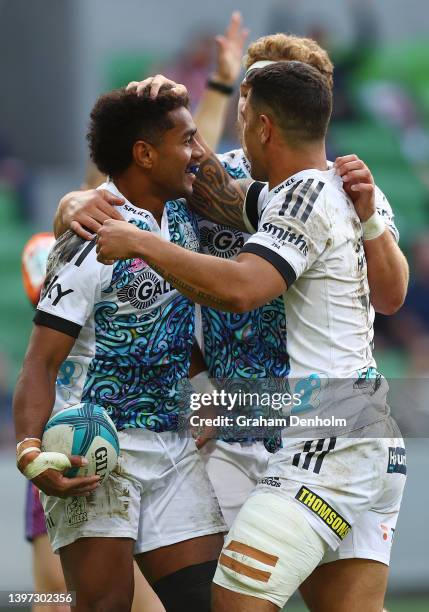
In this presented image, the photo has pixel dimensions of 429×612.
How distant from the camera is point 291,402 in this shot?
140 inches

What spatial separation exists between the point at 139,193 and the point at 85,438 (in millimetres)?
927

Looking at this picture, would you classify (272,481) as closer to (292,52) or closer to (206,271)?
(206,271)

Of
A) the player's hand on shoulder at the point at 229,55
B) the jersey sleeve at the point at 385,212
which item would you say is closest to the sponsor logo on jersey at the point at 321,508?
the jersey sleeve at the point at 385,212

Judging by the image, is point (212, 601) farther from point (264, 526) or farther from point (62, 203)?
point (62, 203)

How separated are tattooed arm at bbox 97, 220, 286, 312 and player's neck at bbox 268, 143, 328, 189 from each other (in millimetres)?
374

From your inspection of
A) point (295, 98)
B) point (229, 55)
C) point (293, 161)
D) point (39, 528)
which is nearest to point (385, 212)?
point (293, 161)

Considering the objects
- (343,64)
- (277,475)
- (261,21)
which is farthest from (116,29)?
(277,475)

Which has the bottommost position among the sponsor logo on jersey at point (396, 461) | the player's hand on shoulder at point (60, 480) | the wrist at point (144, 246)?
the player's hand on shoulder at point (60, 480)

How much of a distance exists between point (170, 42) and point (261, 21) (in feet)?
3.79

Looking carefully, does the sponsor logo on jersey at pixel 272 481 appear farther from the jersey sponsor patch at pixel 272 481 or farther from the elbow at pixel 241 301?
the elbow at pixel 241 301

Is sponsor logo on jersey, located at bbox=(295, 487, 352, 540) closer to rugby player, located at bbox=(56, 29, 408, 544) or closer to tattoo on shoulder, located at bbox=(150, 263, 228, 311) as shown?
rugby player, located at bbox=(56, 29, 408, 544)

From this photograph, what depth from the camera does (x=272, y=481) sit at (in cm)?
341

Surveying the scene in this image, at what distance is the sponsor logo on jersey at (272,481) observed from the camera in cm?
340

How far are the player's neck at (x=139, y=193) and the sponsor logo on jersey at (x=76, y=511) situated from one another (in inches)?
40.4
